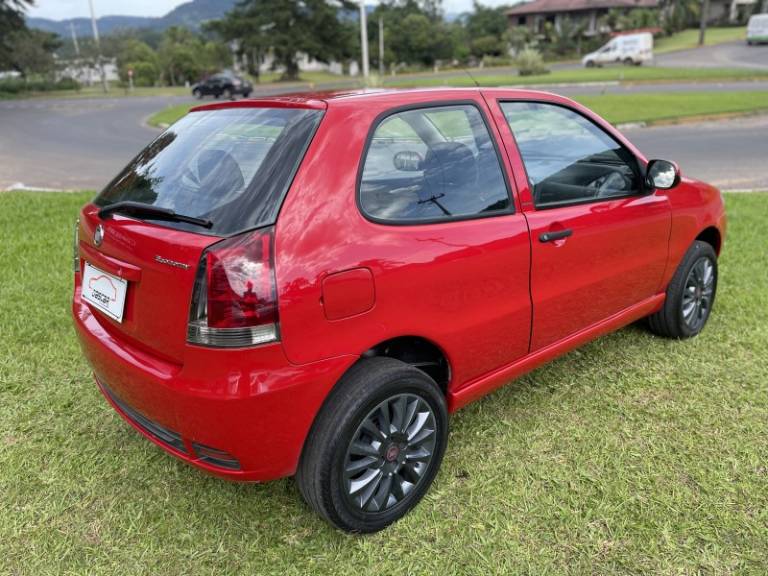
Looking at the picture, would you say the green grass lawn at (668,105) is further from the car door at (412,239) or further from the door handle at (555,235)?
the car door at (412,239)

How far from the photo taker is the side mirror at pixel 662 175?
3.32 meters

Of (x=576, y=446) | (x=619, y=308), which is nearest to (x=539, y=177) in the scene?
(x=619, y=308)

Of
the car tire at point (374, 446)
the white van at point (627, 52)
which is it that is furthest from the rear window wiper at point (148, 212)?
the white van at point (627, 52)

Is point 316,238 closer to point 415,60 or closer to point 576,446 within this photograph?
point 576,446

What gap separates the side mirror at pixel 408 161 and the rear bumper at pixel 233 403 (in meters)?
0.82

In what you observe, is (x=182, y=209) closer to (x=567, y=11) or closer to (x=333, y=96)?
(x=333, y=96)

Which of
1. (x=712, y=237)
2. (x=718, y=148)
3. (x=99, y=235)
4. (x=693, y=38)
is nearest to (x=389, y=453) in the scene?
(x=99, y=235)

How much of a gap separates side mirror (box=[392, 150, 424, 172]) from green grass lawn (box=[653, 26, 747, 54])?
55.3 m

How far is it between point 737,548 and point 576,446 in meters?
0.78

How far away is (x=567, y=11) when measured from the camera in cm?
6506

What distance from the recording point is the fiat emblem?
2.39 m

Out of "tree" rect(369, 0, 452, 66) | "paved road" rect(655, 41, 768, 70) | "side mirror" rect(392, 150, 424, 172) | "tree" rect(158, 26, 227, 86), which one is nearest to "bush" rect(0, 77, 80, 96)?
"tree" rect(158, 26, 227, 86)

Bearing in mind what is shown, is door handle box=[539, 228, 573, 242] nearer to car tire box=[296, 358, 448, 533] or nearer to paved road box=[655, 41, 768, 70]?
car tire box=[296, 358, 448, 533]

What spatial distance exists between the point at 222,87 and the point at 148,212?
1311 inches
